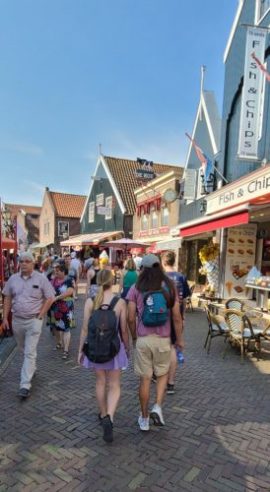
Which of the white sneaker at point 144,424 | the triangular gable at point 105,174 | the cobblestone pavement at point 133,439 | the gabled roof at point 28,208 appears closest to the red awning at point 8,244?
the cobblestone pavement at point 133,439

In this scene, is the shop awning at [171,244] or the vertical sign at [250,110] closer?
the vertical sign at [250,110]

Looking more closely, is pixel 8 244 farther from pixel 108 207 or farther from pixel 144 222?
Answer: pixel 108 207

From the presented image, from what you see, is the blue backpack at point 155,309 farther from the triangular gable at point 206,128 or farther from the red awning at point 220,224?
the triangular gable at point 206,128

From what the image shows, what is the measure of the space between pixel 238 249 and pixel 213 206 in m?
1.58

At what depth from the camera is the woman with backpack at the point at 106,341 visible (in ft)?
10.0

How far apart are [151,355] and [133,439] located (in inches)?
Result: 32.1

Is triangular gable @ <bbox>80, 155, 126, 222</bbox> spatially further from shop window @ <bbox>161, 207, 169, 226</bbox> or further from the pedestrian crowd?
the pedestrian crowd

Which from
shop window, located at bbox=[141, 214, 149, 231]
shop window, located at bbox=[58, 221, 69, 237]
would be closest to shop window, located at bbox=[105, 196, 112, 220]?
shop window, located at bbox=[141, 214, 149, 231]

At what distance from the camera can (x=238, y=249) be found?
10.1m

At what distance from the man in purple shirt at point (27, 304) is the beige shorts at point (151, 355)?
153 centimetres

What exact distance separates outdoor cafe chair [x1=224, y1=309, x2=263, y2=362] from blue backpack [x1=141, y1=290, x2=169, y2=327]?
306 cm

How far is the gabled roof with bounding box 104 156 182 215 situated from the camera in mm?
22859

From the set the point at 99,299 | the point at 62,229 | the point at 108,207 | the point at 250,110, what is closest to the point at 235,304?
the point at 99,299

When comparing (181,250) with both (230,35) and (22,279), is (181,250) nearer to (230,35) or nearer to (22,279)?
(230,35)
